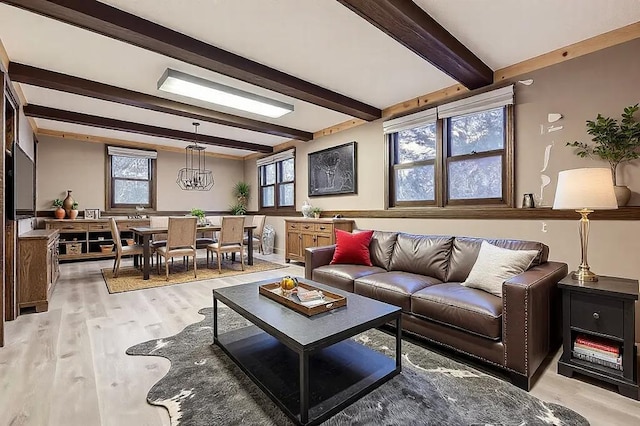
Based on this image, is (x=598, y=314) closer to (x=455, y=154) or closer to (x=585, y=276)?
(x=585, y=276)

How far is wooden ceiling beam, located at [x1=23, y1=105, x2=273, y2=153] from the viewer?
4520 millimetres

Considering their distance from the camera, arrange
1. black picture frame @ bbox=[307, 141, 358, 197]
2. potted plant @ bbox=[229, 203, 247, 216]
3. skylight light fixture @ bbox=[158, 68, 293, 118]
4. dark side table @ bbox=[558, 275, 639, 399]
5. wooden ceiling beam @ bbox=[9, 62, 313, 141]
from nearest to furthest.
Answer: dark side table @ bbox=[558, 275, 639, 399]
wooden ceiling beam @ bbox=[9, 62, 313, 141]
skylight light fixture @ bbox=[158, 68, 293, 118]
black picture frame @ bbox=[307, 141, 358, 197]
potted plant @ bbox=[229, 203, 247, 216]

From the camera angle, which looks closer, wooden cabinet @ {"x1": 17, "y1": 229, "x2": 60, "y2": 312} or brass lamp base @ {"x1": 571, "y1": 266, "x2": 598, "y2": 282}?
brass lamp base @ {"x1": 571, "y1": 266, "x2": 598, "y2": 282}

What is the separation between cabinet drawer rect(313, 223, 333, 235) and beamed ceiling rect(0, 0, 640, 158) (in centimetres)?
184

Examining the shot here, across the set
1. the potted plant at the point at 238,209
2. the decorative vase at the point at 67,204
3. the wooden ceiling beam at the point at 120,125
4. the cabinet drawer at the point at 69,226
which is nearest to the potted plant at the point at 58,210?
the decorative vase at the point at 67,204

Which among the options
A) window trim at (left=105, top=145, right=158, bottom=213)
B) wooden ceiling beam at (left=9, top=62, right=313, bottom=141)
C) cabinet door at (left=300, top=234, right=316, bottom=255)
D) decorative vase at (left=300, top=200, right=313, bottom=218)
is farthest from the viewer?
window trim at (left=105, top=145, right=158, bottom=213)

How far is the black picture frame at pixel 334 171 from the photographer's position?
528 centimetres

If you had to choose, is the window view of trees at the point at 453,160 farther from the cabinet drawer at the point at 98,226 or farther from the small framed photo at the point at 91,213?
the small framed photo at the point at 91,213

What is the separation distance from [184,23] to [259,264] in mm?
4127

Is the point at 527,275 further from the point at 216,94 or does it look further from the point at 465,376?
the point at 216,94

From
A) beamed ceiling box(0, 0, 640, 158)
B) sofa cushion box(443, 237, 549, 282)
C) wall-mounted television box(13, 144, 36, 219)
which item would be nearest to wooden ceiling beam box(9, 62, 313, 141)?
beamed ceiling box(0, 0, 640, 158)

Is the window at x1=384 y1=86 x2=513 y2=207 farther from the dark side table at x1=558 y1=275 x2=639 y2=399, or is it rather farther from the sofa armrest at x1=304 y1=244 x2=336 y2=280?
the sofa armrest at x1=304 y1=244 x2=336 y2=280

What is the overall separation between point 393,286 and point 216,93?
306 cm

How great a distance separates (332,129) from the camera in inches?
224
